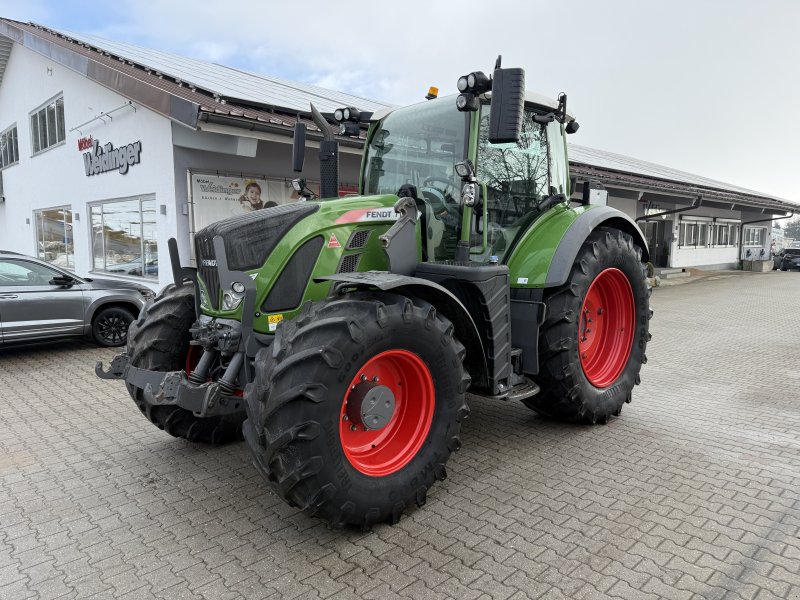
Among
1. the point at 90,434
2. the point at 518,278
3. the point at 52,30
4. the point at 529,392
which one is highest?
the point at 52,30

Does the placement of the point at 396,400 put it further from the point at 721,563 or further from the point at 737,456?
the point at 737,456

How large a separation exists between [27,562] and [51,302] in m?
5.47

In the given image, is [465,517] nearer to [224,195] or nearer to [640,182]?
[224,195]

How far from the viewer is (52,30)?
1401 centimetres

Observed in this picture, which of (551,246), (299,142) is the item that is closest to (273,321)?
(299,142)

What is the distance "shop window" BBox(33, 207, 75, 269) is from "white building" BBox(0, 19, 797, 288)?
1.9 inches

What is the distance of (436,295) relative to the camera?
10.9 feet

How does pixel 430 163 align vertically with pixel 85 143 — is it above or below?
below

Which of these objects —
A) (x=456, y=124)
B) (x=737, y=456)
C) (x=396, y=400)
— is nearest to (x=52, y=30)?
(x=456, y=124)

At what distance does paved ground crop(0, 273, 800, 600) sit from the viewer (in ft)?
8.52

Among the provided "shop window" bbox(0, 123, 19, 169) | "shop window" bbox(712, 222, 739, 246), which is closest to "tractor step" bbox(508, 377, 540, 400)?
"shop window" bbox(0, 123, 19, 169)

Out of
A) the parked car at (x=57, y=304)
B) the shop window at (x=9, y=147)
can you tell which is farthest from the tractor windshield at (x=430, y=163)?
the shop window at (x=9, y=147)

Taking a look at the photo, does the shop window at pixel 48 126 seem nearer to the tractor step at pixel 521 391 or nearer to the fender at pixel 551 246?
the fender at pixel 551 246

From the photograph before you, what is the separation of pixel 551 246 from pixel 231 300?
2.27 meters
